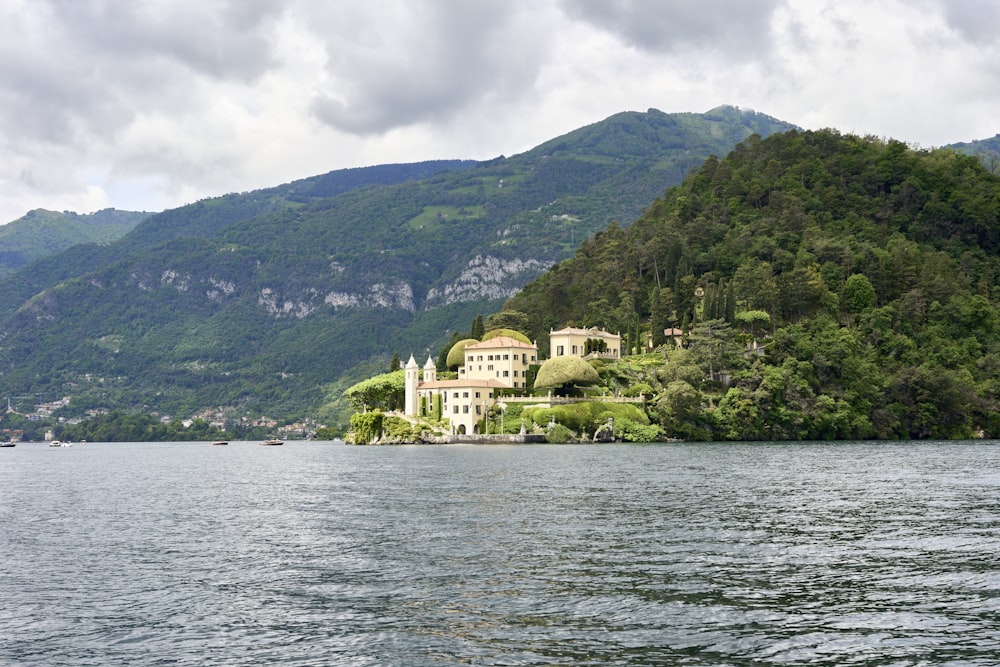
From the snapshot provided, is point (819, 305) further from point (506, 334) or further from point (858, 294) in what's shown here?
point (506, 334)

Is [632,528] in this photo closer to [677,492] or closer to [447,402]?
[677,492]

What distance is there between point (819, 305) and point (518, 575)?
434 feet

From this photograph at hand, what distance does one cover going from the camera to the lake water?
23688mm

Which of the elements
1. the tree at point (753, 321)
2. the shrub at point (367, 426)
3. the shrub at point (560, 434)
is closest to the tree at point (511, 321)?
the shrub at point (367, 426)

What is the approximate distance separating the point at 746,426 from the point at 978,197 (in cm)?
8828

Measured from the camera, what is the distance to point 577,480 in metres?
67.7

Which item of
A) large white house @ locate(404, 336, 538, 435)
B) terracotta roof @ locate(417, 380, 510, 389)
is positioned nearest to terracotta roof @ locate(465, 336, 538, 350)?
large white house @ locate(404, 336, 538, 435)

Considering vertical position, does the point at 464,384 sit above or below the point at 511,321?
below

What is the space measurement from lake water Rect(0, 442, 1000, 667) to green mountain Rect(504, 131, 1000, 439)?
7084 centimetres

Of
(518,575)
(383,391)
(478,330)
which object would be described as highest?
(478,330)

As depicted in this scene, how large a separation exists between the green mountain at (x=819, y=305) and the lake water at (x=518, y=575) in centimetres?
7084

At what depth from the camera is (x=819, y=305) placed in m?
154

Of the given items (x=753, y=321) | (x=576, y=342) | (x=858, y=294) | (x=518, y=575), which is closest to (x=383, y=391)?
(x=576, y=342)

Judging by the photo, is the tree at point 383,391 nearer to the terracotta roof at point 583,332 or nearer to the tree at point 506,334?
the tree at point 506,334
